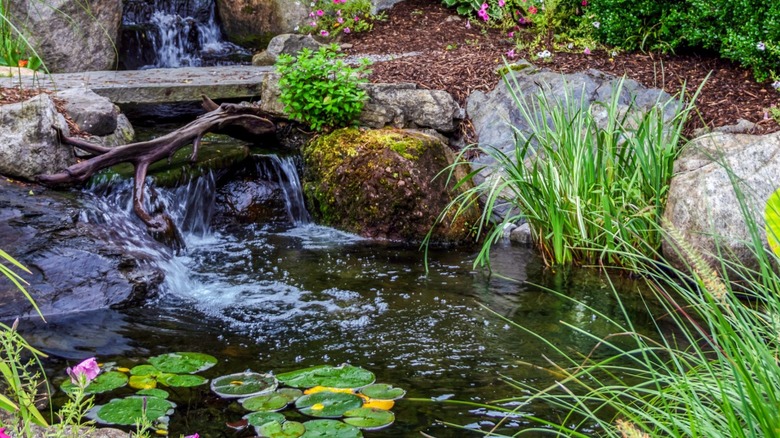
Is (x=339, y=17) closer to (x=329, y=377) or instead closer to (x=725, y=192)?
(x=725, y=192)

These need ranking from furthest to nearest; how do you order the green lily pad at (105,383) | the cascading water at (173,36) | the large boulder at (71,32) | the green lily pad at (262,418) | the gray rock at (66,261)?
the cascading water at (173,36) → the large boulder at (71,32) → the gray rock at (66,261) → the green lily pad at (105,383) → the green lily pad at (262,418)

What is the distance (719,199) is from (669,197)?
1.05 ft

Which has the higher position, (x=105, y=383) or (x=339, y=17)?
(x=339, y=17)

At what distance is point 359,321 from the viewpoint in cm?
438

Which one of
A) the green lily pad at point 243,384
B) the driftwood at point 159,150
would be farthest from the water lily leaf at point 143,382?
the driftwood at point 159,150

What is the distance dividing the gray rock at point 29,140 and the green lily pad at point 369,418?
11.2 feet

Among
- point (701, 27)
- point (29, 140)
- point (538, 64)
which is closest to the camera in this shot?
point (29, 140)

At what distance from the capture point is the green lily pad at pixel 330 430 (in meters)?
3.04

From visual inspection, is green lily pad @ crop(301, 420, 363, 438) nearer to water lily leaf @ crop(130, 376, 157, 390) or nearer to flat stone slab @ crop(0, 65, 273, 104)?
water lily leaf @ crop(130, 376, 157, 390)

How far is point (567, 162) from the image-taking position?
17.4ft

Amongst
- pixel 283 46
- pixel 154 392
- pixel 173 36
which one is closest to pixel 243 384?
pixel 154 392

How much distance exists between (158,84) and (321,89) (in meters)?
1.69

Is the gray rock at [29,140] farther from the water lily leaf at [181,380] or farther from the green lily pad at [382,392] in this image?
the green lily pad at [382,392]

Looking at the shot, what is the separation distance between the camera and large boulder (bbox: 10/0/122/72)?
826 centimetres
